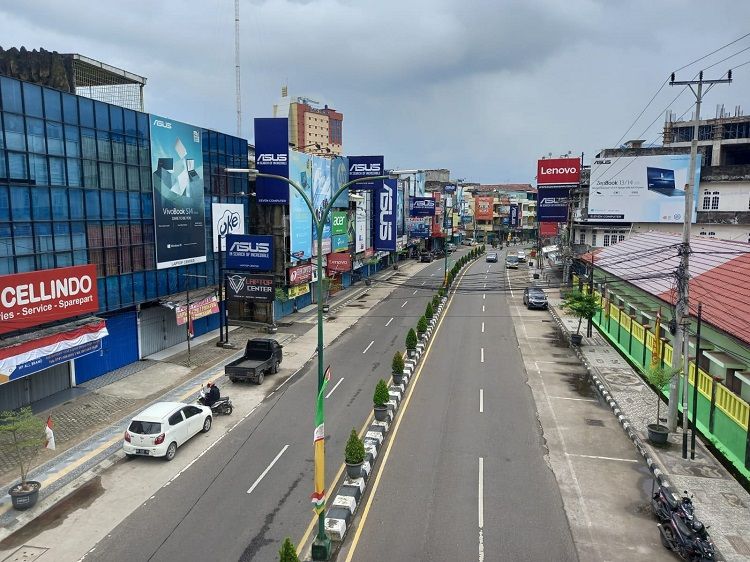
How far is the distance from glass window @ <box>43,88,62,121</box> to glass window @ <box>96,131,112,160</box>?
2.23m

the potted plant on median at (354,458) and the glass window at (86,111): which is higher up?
the glass window at (86,111)

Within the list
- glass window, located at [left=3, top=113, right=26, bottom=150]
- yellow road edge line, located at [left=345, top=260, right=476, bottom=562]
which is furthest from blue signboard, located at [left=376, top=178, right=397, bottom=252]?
glass window, located at [left=3, top=113, right=26, bottom=150]

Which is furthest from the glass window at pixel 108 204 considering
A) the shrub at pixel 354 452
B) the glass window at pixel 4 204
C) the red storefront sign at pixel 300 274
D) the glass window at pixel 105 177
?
the shrub at pixel 354 452

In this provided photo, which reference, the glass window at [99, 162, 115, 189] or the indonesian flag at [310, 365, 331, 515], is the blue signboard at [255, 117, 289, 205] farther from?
the indonesian flag at [310, 365, 331, 515]

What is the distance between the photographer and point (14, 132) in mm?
20500

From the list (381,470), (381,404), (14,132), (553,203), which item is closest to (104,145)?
(14,132)

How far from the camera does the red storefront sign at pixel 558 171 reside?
55.2 metres

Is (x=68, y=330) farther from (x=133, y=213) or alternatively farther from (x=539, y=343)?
(x=539, y=343)

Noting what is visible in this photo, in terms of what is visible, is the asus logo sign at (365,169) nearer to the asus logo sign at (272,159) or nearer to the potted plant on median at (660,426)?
the asus logo sign at (272,159)

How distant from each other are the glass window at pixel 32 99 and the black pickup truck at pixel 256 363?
13259 millimetres

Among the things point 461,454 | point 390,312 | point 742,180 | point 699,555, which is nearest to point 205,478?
point 461,454

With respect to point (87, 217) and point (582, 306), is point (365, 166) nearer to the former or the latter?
point (582, 306)

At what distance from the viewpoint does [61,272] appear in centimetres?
2122

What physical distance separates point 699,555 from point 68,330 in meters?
22.1
